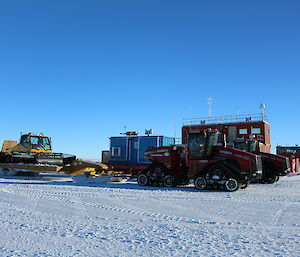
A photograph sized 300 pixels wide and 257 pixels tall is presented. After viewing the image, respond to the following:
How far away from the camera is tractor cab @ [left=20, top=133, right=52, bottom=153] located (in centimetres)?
1983

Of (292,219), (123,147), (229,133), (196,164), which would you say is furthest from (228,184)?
(229,133)

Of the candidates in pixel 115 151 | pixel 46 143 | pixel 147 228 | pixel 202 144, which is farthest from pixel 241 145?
pixel 147 228

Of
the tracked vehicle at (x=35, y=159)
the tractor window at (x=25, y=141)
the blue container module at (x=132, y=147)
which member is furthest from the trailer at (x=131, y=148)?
the tractor window at (x=25, y=141)

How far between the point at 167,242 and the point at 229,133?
30.1 m

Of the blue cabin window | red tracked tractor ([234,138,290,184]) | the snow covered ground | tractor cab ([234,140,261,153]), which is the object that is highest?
tractor cab ([234,140,261,153])

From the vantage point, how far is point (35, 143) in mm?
20250

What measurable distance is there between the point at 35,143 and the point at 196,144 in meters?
11.5

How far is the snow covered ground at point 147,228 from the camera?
4191 mm

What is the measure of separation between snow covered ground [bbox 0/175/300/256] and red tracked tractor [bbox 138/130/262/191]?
11.0 ft

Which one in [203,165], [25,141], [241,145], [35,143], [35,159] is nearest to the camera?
[203,165]

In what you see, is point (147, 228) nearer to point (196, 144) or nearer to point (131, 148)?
point (196, 144)

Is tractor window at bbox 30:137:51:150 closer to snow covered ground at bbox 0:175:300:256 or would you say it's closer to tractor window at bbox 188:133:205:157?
tractor window at bbox 188:133:205:157

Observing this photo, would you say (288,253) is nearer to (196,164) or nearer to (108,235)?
(108,235)

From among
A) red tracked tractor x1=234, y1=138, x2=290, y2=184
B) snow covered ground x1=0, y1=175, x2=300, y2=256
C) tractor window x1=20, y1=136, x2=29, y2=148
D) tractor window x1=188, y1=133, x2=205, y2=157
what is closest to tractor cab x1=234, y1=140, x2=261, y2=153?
red tracked tractor x1=234, y1=138, x2=290, y2=184
